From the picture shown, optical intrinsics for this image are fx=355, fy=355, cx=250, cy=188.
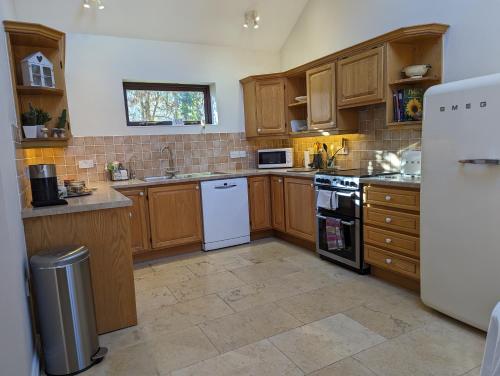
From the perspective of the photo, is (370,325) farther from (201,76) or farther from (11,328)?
(201,76)

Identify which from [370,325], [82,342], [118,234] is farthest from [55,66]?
[370,325]

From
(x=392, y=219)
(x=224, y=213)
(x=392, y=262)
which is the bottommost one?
(x=392, y=262)

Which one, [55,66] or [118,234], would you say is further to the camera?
[55,66]

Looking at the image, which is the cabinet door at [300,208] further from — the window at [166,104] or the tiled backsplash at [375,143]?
the window at [166,104]

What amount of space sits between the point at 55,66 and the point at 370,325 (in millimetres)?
3273

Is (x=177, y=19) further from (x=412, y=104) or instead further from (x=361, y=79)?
(x=412, y=104)

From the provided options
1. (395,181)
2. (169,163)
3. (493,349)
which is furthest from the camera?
(169,163)

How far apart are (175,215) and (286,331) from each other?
200 cm

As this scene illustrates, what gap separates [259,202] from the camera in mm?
4445

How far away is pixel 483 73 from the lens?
8.94ft

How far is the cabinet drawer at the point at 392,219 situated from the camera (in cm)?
267

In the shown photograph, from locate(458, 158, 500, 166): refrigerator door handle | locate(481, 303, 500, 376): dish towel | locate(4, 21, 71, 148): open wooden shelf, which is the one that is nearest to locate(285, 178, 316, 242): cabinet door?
locate(458, 158, 500, 166): refrigerator door handle

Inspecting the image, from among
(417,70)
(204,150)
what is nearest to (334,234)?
(417,70)

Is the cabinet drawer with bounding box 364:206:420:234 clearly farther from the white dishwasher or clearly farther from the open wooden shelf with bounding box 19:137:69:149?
the open wooden shelf with bounding box 19:137:69:149
